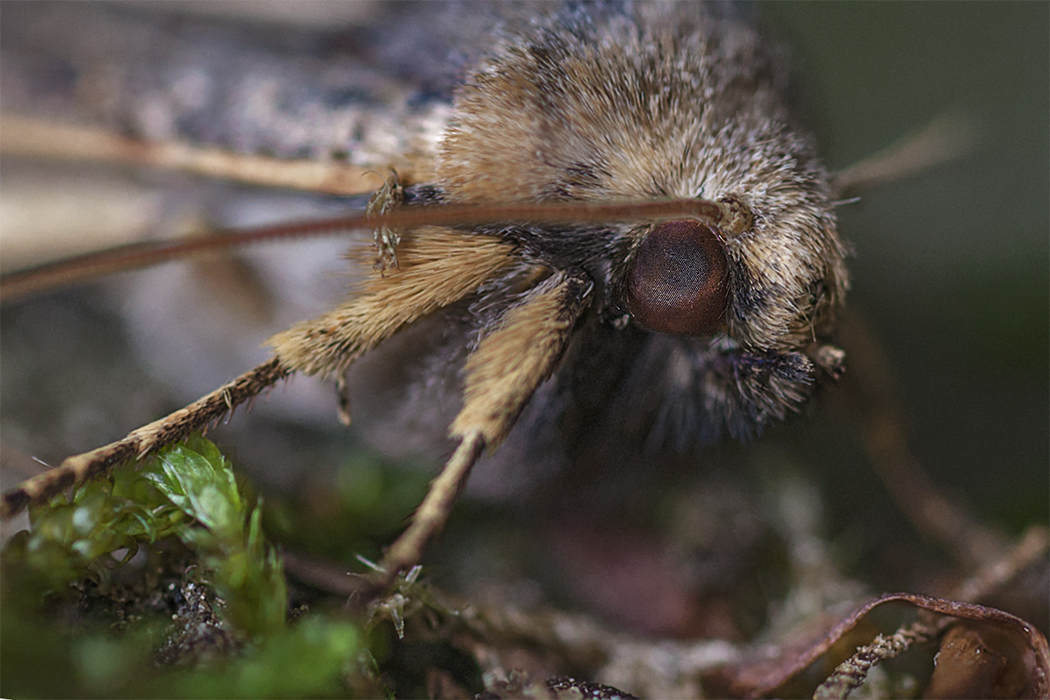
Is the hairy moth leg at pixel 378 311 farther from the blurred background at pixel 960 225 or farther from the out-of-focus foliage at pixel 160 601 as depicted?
the blurred background at pixel 960 225

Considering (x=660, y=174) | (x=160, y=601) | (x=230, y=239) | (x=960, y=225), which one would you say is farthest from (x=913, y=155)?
(x=160, y=601)

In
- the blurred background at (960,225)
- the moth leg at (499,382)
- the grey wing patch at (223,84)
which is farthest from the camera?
the blurred background at (960,225)

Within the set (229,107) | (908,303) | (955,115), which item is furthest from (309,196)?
(955,115)

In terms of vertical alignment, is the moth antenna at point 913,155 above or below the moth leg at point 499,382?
above

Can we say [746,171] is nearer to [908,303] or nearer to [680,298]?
[680,298]

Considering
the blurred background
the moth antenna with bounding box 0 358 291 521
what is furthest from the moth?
the blurred background

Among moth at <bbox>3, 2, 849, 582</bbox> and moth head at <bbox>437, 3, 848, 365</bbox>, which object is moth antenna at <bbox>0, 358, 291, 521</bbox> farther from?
moth head at <bbox>437, 3, 848, 365</bbox>

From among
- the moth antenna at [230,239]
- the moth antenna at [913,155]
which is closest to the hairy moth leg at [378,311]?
the moth antenna at [230,239]

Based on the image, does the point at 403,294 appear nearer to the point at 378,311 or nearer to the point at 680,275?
the point at 378,311
